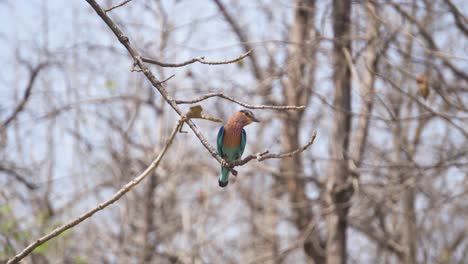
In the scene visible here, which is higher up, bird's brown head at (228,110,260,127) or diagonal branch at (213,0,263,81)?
diagonal branch at (213,0,263,81)

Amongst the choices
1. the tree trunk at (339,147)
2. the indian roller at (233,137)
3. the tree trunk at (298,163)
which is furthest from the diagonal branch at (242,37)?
the indian roller at (233,137)

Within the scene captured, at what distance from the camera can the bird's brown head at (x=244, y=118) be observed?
96.3 inches

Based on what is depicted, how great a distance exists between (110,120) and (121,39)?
27.0 feet

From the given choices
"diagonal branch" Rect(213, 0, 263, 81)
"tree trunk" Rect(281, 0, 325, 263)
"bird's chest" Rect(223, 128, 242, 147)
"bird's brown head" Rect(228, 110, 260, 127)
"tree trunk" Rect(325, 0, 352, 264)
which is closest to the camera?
"bird's brown head" Rect(228, 110, 260, 127)

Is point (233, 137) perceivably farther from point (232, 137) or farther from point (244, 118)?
point (244, 118)

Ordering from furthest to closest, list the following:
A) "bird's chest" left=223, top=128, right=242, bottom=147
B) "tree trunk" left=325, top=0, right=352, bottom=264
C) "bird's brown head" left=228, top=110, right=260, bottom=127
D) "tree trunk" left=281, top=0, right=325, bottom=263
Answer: "tree trunk" left=281, top=0, right=325, bottom=263 → "tree trunk" left=325, top=0, right=352, bottom=264 → "bird's chest" left=223, top=128, right=242, bottom=147 → "bird's brown head" left=228, top=110, right=260, bottom=127

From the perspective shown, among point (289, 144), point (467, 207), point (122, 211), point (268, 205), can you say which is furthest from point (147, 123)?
point (467, 207)

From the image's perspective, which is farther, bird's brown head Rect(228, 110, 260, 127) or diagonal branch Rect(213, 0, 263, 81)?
diagonal branch Rect(213, 0, 263, 81)

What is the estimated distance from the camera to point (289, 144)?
7863mm

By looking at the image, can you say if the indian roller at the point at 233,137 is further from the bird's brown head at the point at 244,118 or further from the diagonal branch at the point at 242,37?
the diagonal branch at the point at 242,37

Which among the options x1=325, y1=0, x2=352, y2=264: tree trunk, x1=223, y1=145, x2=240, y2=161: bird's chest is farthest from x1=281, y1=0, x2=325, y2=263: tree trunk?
x1=223, y1=145, x2=240, y2=161: bird's chest

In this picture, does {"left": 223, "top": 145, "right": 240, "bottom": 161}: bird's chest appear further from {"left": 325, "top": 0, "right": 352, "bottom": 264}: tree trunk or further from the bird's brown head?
{"left": 325, "top": 0, "right": 352, "bottom": 264}: tree trunk

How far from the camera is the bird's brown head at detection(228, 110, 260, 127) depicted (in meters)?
2.45

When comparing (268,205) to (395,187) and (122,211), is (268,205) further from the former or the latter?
(395,187)
